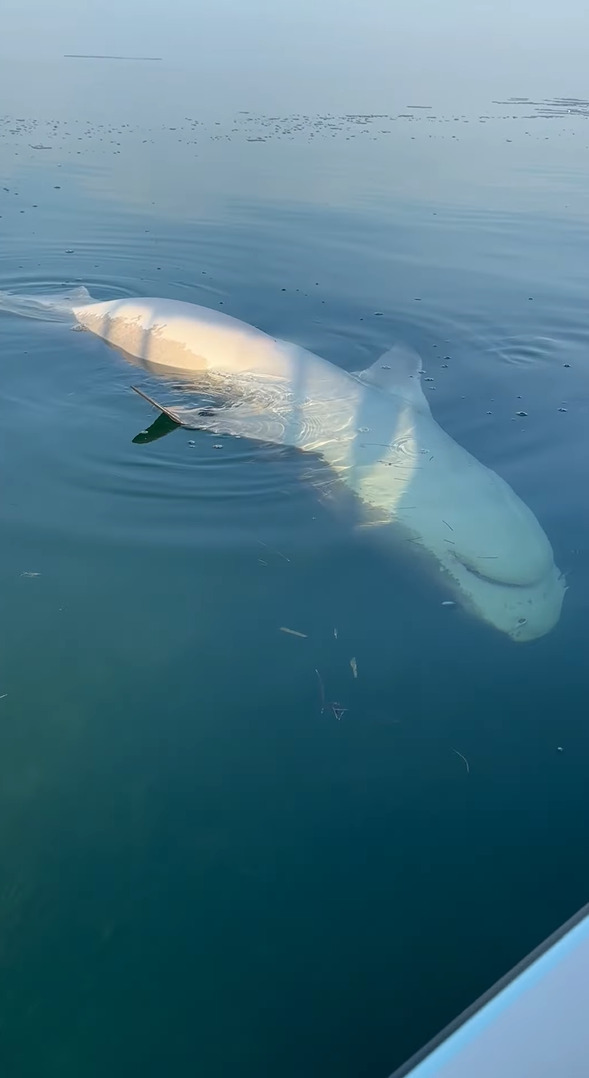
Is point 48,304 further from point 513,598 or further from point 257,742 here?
point 257,742

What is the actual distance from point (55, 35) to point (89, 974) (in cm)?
5100

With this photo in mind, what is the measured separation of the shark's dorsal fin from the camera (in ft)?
25.3

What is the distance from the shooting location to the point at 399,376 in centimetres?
811

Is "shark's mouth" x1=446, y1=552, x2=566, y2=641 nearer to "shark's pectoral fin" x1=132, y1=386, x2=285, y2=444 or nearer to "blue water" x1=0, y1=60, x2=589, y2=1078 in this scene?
"blue water" x1=0, y1=60, x2=589, y2=1078

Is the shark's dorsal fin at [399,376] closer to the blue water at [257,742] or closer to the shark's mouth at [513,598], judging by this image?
the blue water at [257,742]

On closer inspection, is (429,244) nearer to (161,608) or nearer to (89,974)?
(161,608)

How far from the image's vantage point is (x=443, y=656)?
4984mm

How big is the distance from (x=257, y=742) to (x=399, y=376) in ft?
15.1

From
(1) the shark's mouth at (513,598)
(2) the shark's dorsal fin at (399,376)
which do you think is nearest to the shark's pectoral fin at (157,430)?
(2) the shark's dorsal fin at (399,376)

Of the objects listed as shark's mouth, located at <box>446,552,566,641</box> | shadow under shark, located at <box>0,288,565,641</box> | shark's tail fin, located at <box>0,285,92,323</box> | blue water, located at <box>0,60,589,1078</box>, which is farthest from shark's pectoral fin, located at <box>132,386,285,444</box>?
shark's tail fin, located at <box>0,285,92,323</box>

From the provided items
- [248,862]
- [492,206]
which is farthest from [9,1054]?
[492,206]

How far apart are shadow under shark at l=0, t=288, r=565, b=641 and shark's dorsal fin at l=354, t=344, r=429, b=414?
18 mm

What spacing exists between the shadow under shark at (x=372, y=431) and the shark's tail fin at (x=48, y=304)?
0.10ft

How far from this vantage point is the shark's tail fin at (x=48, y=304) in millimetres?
9648
